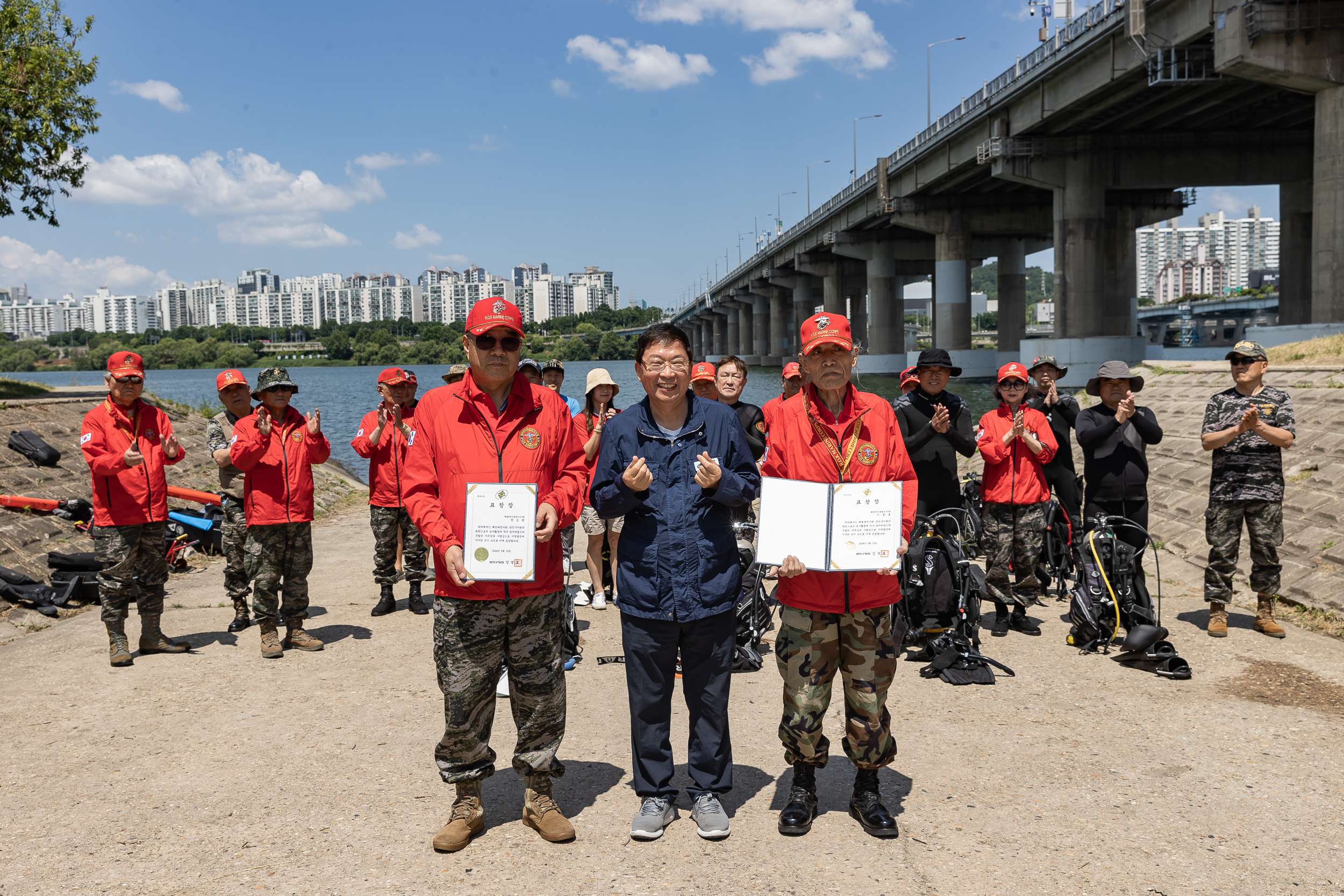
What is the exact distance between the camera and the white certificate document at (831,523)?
13.8 feet

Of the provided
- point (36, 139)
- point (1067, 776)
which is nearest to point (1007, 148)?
point (36, 139)

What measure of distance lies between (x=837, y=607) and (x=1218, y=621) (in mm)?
4975

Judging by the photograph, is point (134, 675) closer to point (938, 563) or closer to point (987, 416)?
point (938, 563)

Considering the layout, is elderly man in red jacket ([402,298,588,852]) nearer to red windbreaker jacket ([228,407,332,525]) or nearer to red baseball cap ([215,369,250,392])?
red windbreaker jacket ([228,407,332,525])

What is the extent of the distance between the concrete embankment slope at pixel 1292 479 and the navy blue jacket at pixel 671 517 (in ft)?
21.4

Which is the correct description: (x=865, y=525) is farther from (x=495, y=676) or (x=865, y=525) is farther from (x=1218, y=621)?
(x=1218, y=621)

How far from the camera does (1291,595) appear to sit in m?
8.21

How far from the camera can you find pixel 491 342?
425cm

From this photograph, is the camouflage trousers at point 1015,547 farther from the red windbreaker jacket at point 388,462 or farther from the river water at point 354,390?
the red windbreaker jacket at point 388,462

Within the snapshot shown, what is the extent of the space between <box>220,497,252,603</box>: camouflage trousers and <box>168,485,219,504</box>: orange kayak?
3.34m

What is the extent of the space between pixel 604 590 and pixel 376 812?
5045 mm

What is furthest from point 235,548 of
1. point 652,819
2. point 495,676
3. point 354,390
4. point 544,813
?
point 354,390

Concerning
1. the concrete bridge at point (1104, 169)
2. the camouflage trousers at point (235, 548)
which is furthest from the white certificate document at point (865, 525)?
the concrete bridge at point (1104, 169)

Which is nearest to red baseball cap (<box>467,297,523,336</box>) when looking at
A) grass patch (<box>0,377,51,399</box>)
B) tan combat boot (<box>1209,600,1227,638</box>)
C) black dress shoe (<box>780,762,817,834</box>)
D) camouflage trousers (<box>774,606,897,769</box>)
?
camouflage trousers (<box>774,606,897,769</box>)
